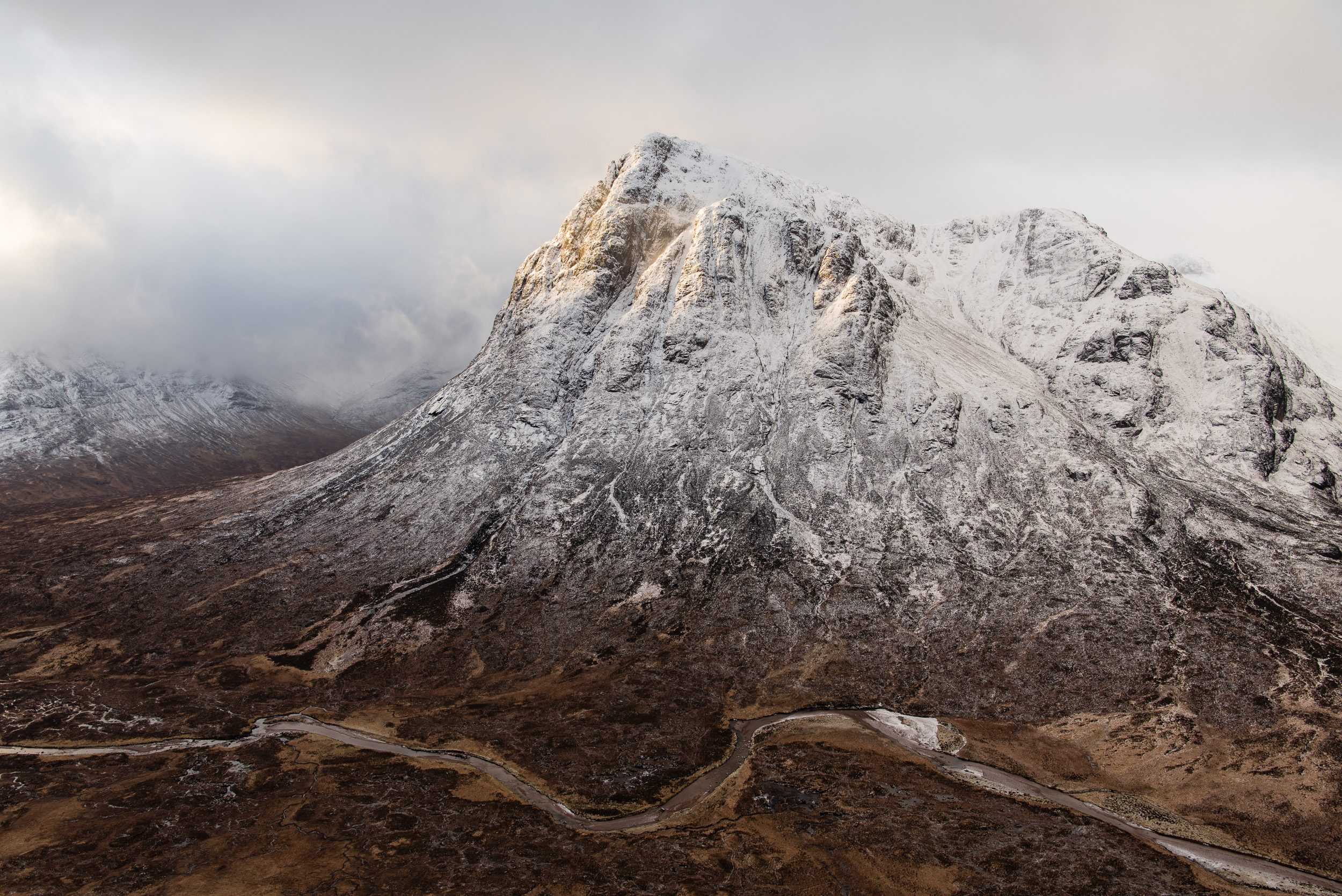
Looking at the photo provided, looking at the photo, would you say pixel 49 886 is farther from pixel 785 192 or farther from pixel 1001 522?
pixel 785 192

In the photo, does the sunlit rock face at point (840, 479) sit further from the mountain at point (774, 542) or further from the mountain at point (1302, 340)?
the mountain at point (1302, 340)

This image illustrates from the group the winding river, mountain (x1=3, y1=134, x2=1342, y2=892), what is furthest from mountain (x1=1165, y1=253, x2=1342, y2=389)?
the winding river

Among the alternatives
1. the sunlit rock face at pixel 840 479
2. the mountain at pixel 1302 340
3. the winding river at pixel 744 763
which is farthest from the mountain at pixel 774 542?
the mountain at pixel 1302 340

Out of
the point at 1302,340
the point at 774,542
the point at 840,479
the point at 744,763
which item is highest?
the point at 1302,340

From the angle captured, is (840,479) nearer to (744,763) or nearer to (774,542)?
(774,542)

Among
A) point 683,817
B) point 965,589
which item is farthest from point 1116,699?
point 683,817

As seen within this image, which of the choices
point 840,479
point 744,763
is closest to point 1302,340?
point 840,479

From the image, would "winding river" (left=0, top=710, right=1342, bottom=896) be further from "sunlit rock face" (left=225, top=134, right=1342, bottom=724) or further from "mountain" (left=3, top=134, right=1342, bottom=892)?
"sunlit rock face" (left=225, top=134, right=1342, bottom=724)
